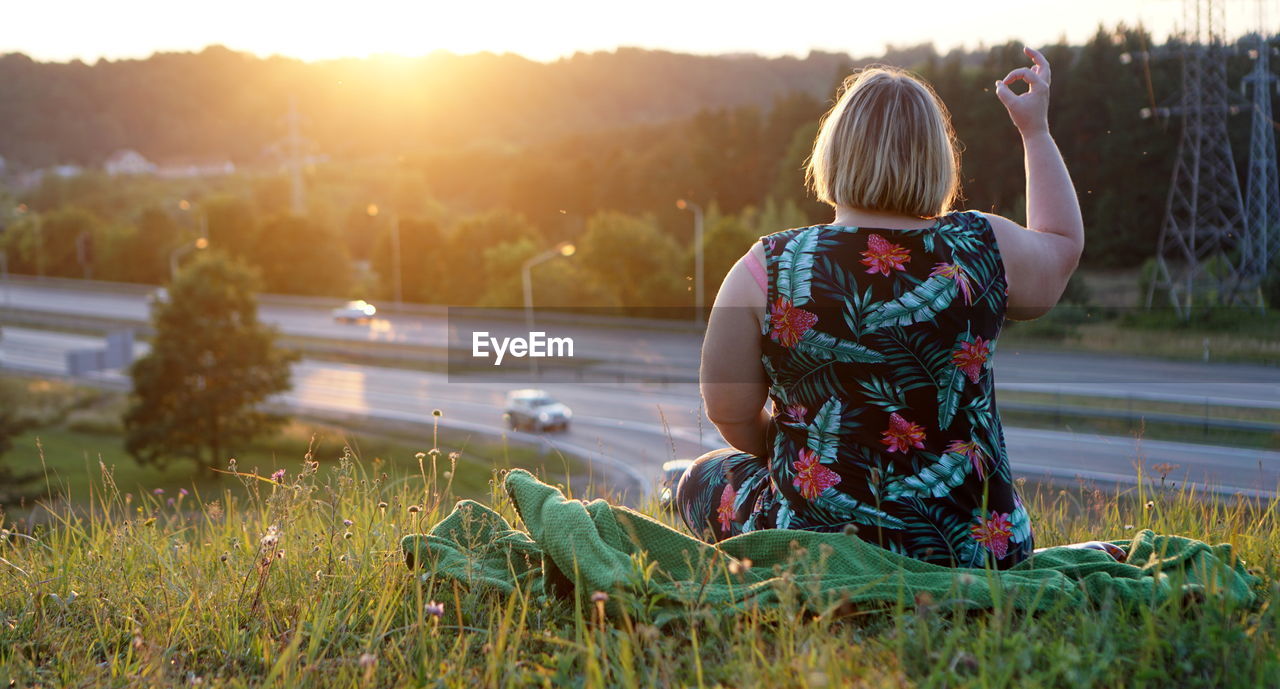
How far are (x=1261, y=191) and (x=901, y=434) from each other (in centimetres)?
1983

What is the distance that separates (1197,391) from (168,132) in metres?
70.6

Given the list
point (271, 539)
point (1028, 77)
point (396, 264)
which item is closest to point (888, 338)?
point (1028, 77)

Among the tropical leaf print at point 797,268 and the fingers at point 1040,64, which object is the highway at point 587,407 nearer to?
the fingers at point 1040,64

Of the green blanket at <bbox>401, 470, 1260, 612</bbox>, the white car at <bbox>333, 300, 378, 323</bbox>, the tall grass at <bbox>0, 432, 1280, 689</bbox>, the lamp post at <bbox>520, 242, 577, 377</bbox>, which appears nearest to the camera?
the tall grass at <bbox>0, 432, 1280, 689</bbox>

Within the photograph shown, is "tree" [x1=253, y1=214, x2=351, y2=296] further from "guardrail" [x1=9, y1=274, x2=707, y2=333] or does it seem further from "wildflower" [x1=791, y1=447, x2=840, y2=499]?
"wildflower" [x1=791, y1=447, x2=840, y2=499]

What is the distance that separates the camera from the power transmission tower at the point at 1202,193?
16703 mm

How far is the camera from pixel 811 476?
200cm

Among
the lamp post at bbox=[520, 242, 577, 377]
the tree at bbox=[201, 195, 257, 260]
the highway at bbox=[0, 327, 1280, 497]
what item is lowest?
the highway at bbox=[0, 327, 1280, 497]

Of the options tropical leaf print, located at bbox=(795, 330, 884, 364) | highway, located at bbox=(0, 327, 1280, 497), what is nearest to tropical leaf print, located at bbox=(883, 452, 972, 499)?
tropical leaf print, located at bbox=(795, 330, 884, 364)

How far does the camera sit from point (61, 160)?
66.6 metres

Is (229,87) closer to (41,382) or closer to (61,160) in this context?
(61,160)

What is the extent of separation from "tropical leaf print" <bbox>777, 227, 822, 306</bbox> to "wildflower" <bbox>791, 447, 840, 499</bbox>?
33 cm

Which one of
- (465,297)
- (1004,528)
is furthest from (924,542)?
(465,297)

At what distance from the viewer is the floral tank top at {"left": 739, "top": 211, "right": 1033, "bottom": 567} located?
193cm
